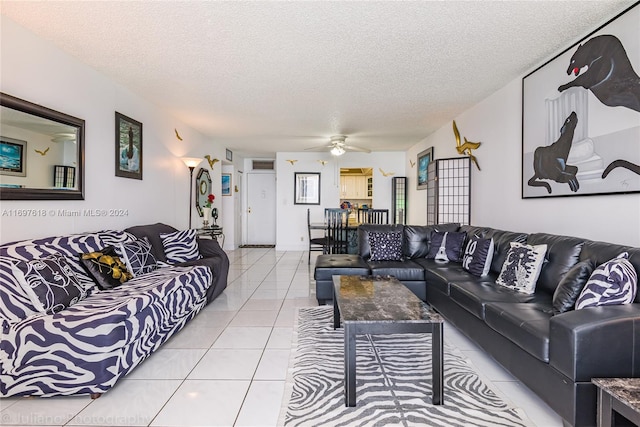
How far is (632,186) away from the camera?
2152mm

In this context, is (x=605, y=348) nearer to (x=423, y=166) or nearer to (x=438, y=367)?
(x=438, y=367)

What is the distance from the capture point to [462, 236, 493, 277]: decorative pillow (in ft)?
9.97

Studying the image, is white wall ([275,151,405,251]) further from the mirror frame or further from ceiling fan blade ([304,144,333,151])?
the mirror frame

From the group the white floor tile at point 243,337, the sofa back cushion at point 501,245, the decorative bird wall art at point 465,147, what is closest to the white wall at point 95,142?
the white floor tile at point 243,337

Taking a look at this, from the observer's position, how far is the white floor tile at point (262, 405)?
167 cm

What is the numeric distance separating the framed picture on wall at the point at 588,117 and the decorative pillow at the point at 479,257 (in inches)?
27.0

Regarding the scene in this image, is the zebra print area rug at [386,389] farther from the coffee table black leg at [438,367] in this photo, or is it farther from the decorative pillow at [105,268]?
the decorative pillow at [105,268]

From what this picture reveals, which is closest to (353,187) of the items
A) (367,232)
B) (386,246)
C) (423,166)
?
(423,166)

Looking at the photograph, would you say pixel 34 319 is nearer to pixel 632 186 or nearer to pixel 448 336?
pixel 448 336

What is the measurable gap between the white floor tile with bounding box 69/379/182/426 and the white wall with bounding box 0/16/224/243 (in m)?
1.46

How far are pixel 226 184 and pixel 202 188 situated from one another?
1830 mm

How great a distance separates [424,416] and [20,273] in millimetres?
2517

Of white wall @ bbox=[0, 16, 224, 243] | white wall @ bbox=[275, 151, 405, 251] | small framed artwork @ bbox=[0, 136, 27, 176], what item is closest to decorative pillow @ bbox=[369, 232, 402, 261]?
white wall @ bbox=[0, 16, 224, 243]

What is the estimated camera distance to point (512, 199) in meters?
3.59
